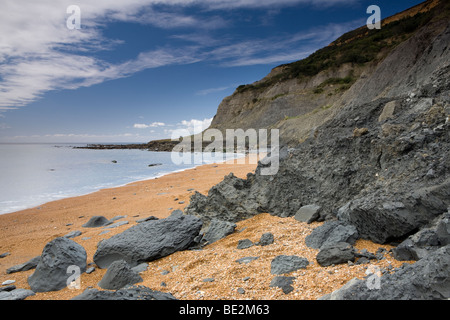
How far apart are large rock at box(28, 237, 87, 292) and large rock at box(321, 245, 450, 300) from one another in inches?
154

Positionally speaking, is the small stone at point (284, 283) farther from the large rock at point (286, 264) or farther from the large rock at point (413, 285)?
the large rock at point (413, 285)

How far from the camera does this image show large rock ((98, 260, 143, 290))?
3627 millimetres

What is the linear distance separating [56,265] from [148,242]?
4.71 feet

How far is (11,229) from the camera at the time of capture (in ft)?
27.5

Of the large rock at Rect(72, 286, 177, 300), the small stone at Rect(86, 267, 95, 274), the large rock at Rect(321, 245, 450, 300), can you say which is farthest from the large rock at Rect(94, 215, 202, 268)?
the large rock at Rect(321, 245, 450, 300)

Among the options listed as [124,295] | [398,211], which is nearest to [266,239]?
[398,211]

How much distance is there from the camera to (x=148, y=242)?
470 centimetres

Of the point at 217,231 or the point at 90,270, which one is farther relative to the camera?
the point at 217,231

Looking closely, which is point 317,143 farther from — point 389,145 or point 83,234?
point 83,234

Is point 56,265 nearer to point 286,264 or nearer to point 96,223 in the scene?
point 286,264

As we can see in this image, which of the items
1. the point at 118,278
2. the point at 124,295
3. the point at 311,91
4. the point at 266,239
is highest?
the point at 311,91

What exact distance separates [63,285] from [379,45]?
6182 cm

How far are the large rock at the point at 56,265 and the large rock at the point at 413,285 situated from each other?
3.90 meters

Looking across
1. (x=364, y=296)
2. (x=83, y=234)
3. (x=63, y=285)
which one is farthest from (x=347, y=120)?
(x=83, y=234)
